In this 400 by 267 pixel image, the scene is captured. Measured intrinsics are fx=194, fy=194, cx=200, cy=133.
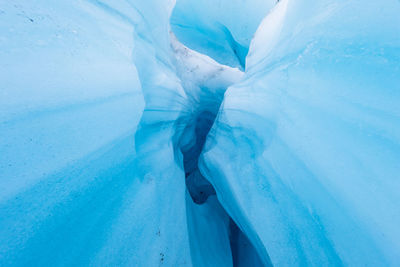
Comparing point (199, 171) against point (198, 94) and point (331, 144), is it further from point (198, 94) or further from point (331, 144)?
point (331, 144)

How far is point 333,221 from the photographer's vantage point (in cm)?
55

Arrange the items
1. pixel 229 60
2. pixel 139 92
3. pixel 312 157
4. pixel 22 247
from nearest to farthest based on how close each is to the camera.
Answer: pixel 22 247 < pixel 312 157 < pixel 139 92 < pixel 229 60

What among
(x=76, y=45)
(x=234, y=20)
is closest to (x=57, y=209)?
(x=76, y=45)

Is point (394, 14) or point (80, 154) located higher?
point (394, 14)

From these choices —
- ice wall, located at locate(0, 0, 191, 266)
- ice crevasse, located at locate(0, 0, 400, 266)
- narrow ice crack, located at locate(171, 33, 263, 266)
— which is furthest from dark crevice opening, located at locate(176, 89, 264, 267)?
ice wall, located at locate(0, 0, 191, 266)

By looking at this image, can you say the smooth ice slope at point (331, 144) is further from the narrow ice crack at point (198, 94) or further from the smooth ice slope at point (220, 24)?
the smooth ice slope at point (220, 24)

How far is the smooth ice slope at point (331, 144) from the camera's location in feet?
1.55

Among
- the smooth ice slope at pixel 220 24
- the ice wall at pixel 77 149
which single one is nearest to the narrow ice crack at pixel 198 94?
the smooth ice slope at pixel 220 24

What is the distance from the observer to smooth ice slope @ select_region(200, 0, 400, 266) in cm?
47

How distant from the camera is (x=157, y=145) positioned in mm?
904

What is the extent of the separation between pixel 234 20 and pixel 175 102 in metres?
1.43

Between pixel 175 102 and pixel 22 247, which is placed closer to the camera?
pixel 22 247

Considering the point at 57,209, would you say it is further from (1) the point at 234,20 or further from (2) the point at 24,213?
(1) the point at 234,20

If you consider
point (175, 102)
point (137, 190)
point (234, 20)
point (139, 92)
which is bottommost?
point (137, 190)
